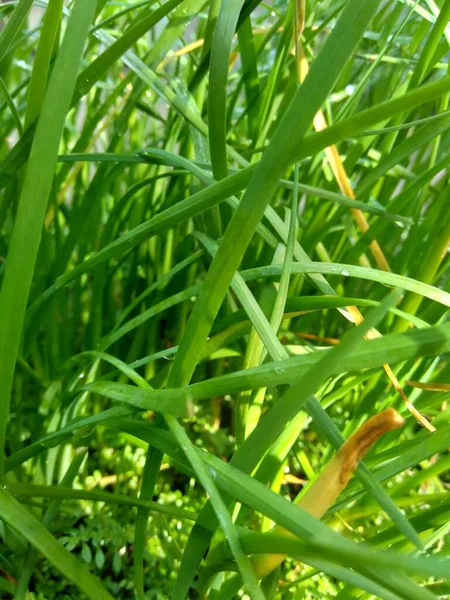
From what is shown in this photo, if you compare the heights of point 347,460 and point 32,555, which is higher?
point 347,460

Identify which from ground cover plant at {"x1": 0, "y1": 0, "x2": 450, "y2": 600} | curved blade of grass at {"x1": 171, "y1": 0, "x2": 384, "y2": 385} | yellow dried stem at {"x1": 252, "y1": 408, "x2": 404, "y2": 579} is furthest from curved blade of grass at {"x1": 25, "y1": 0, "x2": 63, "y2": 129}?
yellow dried stem at {"x1": 252, "y1": 408, "x2": 404, "y2": 579}

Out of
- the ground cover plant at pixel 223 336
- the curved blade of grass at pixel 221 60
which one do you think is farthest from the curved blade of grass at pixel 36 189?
the curved blade of grass at pixel 221 60

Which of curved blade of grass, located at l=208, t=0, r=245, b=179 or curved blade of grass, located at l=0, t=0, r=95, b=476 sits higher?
curved blade of grass, located at l=208, t=0, r=245, b=179

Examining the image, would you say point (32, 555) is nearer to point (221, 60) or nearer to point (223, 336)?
point (223, 336)

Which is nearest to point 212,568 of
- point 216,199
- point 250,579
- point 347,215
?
point 250,579

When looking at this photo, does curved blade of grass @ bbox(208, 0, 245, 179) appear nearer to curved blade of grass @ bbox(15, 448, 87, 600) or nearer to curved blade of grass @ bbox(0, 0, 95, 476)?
curved blade of grass @ bbox(0, 0, 95, 476)

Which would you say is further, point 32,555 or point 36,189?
point 32,555

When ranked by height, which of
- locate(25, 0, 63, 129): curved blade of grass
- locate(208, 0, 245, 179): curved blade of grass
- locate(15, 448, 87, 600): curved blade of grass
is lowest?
locate(15, 448, 87, 600): curved blade of grass

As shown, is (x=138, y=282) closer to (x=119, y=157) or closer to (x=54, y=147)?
(x=119, y=157)

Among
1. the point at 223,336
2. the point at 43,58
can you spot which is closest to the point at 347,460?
the point at 223,336
